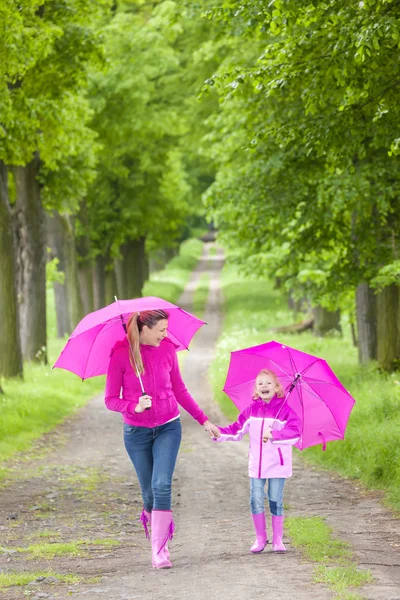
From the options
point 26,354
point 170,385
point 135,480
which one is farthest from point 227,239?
point 170,385

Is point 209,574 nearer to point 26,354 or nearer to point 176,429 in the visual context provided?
point 176,429

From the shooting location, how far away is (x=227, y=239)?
86.3 feet

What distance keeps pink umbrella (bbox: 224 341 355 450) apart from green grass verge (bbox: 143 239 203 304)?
38588mm

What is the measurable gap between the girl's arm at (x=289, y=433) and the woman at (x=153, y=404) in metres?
0.45

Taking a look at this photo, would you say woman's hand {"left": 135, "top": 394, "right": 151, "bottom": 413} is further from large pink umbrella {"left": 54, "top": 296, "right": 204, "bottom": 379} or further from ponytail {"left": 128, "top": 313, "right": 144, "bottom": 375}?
large pink umbrella {"left": 54, "top": 296, "right": 204, "bottom": 379}

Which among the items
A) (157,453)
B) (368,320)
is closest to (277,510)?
(157,453)

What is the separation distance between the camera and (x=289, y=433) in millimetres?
7234

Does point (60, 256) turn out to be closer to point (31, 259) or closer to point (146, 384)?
point (31, 259)

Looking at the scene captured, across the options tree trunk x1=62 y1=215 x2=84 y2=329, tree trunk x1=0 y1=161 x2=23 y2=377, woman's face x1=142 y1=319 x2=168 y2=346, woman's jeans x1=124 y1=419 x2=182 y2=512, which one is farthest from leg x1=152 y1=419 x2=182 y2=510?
tree trunk x1=62 y1=215 x2=84 y2=329

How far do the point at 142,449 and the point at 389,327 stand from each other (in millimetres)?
10684

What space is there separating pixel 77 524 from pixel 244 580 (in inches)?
130

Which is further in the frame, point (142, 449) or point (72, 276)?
point (72, 276)

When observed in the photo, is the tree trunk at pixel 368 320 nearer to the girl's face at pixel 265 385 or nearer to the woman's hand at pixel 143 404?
the girl's face at pixel 265 385

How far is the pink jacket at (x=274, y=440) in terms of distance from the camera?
23.8 feet
